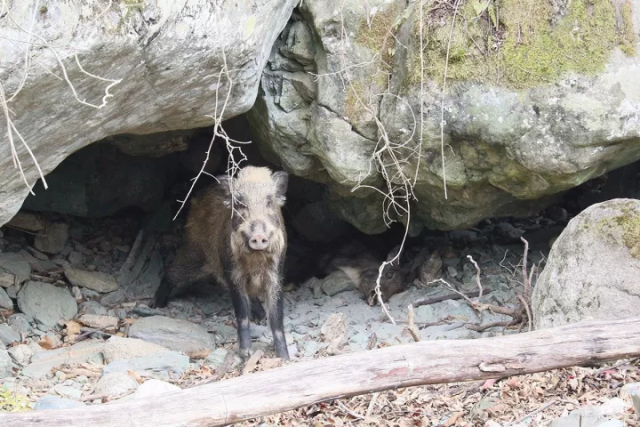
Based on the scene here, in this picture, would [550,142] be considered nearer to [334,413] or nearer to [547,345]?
[547,345]

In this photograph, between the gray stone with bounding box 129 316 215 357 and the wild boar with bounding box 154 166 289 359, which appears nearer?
the wild boar with bounding box 154 166 289 359

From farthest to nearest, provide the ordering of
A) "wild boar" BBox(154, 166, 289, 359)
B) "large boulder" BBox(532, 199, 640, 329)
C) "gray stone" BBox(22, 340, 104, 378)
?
"wild boar" BBox(154, 166, 289, 359)
"gray stone" BBox(22, 340, 104, 378)
"large boulder" BBox(532, 199, 640, 329)

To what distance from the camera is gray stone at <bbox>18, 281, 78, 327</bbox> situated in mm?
6598

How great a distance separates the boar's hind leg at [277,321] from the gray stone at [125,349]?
0.91 metres

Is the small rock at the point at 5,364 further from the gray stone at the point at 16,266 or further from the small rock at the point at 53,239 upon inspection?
the small rock at the point at 53,239

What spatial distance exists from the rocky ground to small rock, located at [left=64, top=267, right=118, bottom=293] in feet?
0.04

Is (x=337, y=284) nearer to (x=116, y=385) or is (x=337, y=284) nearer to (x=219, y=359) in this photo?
(x=219, y=359)

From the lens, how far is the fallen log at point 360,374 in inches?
126

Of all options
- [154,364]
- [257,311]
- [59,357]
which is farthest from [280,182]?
[59,357]

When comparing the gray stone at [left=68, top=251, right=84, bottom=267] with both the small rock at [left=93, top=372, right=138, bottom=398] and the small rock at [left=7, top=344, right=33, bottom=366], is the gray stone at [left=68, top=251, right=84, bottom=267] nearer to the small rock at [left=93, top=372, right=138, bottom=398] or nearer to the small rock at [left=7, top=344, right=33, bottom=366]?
the small rock at [left=7, top=344, right=33, bottom=366]

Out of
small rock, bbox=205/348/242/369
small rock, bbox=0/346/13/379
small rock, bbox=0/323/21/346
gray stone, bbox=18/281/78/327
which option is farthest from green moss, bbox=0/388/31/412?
gray stone, bbox=18/281/78/327

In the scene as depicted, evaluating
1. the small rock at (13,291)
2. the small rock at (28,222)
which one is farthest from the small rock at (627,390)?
the small rock at (28,222)

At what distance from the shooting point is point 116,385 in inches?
207

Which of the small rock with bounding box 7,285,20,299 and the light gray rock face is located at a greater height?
the light gray rock face
